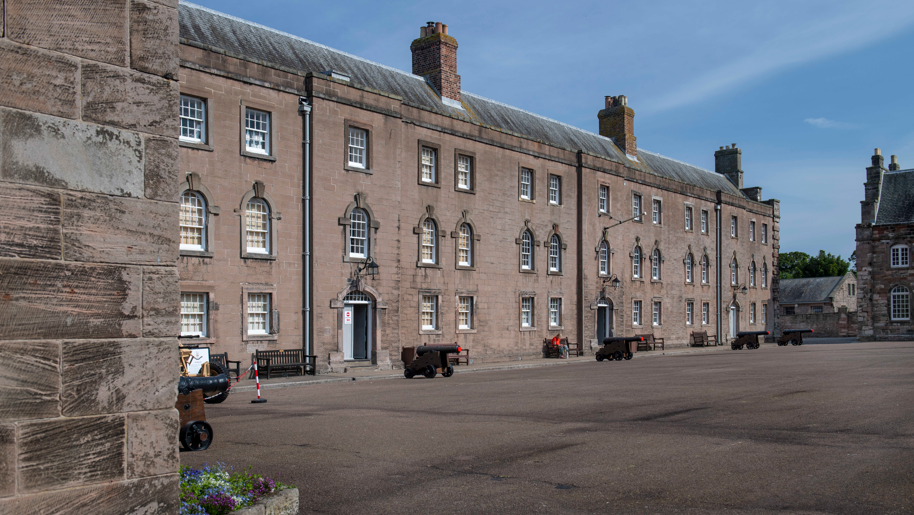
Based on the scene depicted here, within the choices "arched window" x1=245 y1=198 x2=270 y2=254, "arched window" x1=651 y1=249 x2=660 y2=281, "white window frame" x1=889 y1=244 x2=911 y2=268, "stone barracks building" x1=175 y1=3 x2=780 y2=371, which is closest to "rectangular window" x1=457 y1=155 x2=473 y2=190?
"stone barracks building" x1=175 y1=3 x2=780 y2=371

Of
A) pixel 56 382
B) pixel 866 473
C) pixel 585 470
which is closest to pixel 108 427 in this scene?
pixel 56 382

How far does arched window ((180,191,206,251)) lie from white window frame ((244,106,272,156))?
93.8 inches

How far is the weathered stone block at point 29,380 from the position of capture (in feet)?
12.7

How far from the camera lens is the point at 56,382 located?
404 cm

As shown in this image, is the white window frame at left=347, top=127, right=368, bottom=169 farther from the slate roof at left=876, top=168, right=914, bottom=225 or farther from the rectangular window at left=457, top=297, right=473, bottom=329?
the slate roof at left=876, top=168, right=914, bottom=225

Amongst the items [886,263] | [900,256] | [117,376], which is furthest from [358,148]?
[900,256]

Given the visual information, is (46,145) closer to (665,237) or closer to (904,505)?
(904,505)

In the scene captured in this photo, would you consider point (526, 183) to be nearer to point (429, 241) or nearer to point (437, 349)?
point (429, 241)

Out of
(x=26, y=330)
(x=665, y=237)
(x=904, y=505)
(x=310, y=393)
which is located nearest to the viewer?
Answer: (x=26, y=330)

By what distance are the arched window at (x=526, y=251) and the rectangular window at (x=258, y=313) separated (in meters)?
13.9

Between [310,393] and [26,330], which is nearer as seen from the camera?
[26,330]

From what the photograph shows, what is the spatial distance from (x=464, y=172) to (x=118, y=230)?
2839 centimetres

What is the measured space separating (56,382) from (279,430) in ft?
26.0

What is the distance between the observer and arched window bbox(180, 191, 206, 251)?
22312mm
